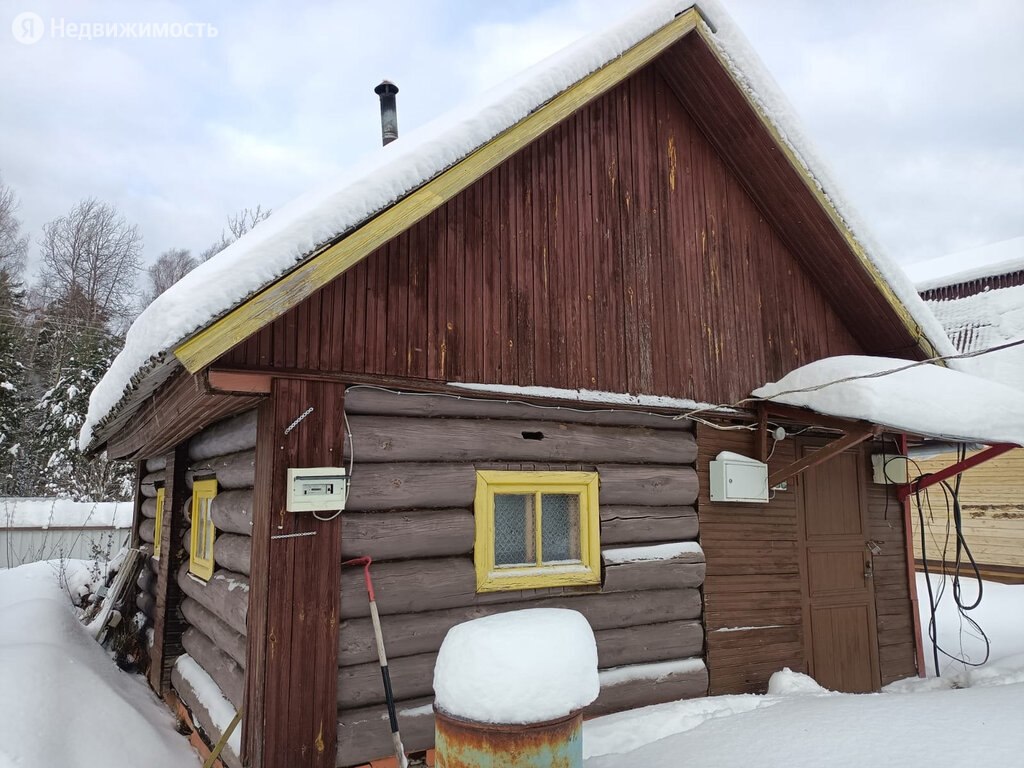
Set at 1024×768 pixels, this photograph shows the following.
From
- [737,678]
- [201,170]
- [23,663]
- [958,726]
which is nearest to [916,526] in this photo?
[737,678]

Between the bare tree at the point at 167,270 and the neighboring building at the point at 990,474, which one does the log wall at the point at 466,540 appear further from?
the bare tree at the point at 167,270

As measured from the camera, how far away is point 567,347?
5707mm

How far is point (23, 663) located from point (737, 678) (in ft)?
19.2

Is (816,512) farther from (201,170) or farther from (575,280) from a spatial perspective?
(201,170)

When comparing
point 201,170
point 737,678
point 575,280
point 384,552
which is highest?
point 201,170

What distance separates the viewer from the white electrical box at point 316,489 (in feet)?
14.1

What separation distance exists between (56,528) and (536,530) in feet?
55.5

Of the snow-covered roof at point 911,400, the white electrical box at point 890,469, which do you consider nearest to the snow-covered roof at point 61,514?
the white electrical box at point 890,469

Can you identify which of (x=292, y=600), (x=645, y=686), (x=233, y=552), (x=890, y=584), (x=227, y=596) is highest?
(x=233, y=552)

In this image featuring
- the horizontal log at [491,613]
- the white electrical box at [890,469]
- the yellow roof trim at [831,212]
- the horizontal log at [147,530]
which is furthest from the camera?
the horizontal log at [147,530]

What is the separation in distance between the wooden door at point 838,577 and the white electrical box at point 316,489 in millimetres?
4765

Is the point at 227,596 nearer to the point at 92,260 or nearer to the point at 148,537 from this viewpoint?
the point at 148,537

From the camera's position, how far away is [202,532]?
6.52m

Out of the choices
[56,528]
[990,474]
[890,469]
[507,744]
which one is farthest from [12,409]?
[990,474]
